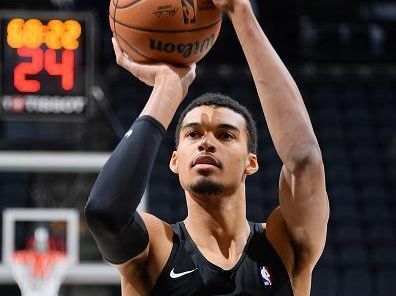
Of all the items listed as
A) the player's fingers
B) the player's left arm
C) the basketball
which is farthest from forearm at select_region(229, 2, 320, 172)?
the player's fingers

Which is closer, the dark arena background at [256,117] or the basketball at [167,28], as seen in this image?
the basketball at [167,28]

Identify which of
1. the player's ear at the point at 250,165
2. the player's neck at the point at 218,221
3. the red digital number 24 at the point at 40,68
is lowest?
the red digital number 24 at the point at 40,68

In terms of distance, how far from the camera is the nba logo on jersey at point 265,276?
251 centimetres

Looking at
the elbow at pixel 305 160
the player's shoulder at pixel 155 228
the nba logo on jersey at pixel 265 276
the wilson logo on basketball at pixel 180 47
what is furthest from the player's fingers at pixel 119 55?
the nba logo on jersey at pixel 265 276

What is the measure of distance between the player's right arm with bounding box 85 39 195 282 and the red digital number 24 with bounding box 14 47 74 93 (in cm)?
419

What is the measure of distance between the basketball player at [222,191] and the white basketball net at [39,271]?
4104 millimetres

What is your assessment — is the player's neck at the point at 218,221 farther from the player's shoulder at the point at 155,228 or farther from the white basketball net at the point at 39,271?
A: the white basketball net at the point at 39,271

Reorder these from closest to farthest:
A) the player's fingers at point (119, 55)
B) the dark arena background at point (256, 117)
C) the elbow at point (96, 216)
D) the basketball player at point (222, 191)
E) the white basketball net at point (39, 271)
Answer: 1. the elbow at point (96, 216)
2. the basketball player at point (222, 191)
3. the player's fingers at point (119, 55)
4. the white basketball net at point (39, 271)
5. the dark arena background at point (256, 117)

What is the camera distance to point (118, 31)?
8.72 ft

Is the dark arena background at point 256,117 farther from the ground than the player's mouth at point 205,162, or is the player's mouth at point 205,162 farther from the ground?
the player's mouth at point 205,162

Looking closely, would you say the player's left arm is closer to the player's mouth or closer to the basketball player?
the basketball player

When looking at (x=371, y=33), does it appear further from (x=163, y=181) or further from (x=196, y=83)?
(x=163, y=181)

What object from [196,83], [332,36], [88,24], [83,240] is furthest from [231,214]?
[332,36]

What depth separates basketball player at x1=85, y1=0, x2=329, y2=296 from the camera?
236 centimetres
